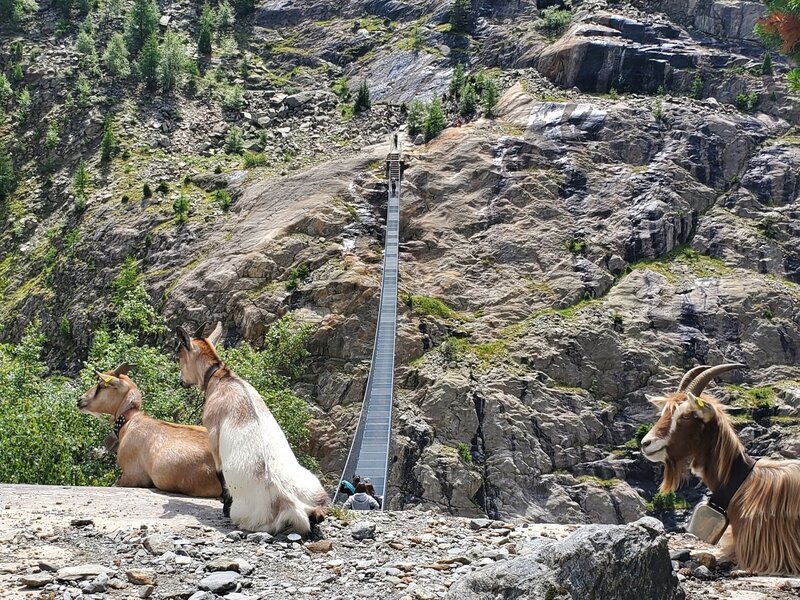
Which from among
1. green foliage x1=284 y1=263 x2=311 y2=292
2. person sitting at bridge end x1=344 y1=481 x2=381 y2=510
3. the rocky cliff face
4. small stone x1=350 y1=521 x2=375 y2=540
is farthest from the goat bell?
green foliage x1=284 y1=263 x2=311 y2=292

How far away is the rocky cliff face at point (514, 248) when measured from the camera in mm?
30984

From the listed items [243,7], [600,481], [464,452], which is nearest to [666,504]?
[600,481]

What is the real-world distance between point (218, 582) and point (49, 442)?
39.4 ft

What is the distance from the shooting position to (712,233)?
40.1 metres

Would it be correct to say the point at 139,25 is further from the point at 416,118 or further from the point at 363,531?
the point at 363,531

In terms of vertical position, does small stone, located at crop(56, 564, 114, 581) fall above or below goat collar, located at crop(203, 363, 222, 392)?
below

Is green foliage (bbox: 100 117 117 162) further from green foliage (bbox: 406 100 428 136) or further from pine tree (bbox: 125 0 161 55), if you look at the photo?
green foliage (bbox: 406 100 428 136)

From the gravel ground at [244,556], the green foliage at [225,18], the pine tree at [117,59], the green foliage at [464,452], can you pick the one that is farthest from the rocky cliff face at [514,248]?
the gravel ground at [244,556]

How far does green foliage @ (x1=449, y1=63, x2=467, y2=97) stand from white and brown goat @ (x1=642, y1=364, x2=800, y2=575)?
48108 mm

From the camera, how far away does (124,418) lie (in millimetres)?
10922

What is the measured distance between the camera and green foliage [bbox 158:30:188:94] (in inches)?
2325

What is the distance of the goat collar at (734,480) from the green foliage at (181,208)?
129 feet

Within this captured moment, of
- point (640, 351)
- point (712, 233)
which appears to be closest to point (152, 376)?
point (640, 351)

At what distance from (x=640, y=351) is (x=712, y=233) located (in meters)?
9.54
